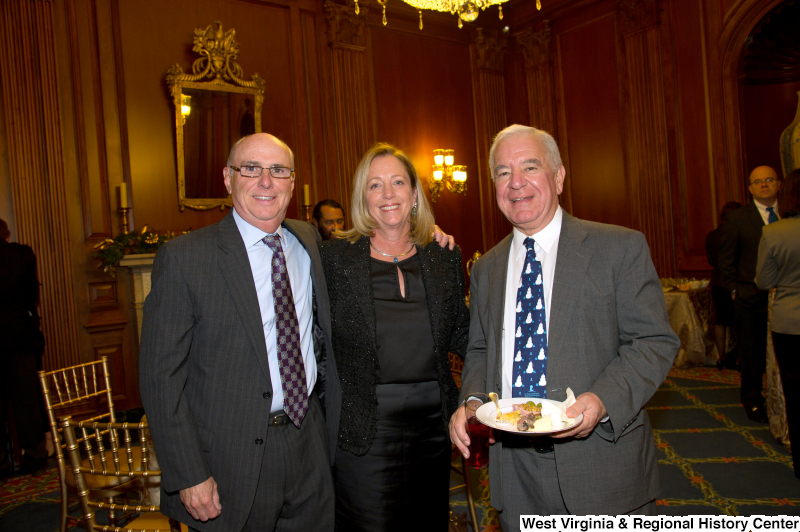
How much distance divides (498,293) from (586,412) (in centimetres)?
50

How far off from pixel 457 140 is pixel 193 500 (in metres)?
7.19

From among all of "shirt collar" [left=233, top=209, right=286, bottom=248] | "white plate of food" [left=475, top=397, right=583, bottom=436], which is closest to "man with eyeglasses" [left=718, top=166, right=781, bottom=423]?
"white plate of food" [left=475, top=397, right=583, bottom=436]

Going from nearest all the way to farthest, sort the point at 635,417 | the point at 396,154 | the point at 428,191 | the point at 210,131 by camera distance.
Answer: the point at 635,417 → the point at 396,154 → the point at 210,131 → the point at 428,191

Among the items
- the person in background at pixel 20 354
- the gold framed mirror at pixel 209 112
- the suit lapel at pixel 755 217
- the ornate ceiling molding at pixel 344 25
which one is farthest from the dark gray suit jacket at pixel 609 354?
the ornate ceiling molding at pixel 344 25

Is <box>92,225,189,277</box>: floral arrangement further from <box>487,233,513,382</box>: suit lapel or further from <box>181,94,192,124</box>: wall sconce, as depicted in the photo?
<box>487,233,513,382</box>: suit lapel

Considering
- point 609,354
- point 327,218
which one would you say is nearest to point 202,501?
point 609,354

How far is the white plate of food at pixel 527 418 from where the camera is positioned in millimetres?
1287

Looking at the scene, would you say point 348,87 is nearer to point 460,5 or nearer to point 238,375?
point 460,5

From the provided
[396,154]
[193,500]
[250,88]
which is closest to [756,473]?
[396,154]

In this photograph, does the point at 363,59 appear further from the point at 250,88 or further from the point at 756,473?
the point at 756,473

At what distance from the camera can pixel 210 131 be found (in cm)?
579

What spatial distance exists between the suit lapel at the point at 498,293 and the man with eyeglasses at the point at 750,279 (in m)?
3.55

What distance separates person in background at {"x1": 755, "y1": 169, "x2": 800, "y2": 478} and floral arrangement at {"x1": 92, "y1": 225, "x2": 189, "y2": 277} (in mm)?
4896

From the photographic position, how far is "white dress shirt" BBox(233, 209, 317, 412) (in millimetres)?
1750
